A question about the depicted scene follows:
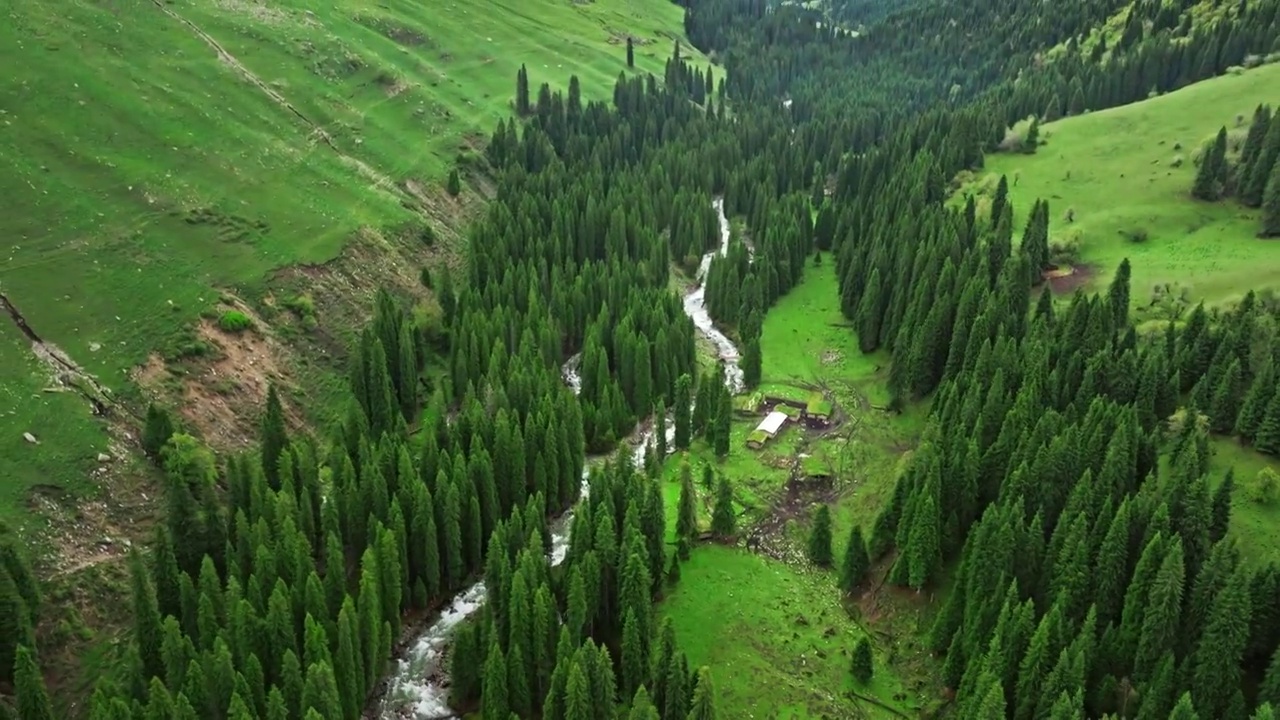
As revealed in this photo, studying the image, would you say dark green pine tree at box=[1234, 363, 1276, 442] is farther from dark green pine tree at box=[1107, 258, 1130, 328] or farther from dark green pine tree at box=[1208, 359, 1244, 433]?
dark green pine tree at box=[1107, 258, 1130, 328]

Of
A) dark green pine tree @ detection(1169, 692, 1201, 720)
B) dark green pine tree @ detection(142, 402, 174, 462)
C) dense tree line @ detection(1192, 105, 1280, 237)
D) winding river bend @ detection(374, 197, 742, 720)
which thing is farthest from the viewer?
dense tree line @ detection(1192, 105, 1280, 237)

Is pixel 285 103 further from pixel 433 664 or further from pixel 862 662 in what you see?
pixel 862 662

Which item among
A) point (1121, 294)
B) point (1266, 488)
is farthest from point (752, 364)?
point (1266, 488)

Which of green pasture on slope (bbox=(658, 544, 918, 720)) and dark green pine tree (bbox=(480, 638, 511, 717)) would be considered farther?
green pasture on slope (bbox=(658, 544, 918, 720))

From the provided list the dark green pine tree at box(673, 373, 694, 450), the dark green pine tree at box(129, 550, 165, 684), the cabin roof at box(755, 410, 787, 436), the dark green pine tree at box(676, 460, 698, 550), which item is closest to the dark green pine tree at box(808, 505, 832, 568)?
the dark green pine tree at box(676, 460, 698, 550)

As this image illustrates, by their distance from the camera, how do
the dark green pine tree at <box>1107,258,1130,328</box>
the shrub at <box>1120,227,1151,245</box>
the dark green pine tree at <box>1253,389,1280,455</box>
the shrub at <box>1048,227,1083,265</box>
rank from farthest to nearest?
1. the shrub at <box>1120,227,1151,245</box>
2. the shrub at <box>1048,227,1083,265</box>
3. the dark green pine tree at <box>1107,258,1130,328</box>
4. the dark green pine tree at <box>1253,389,1280,455</box>

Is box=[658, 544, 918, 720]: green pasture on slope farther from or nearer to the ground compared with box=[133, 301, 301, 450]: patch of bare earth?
nearer to the ground

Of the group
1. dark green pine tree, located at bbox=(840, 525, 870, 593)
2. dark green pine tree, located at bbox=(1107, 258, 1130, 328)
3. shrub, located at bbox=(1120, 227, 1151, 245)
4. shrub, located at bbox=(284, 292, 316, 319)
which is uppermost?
shrub, located at bbox=(1120, 227, 1151, 245)
